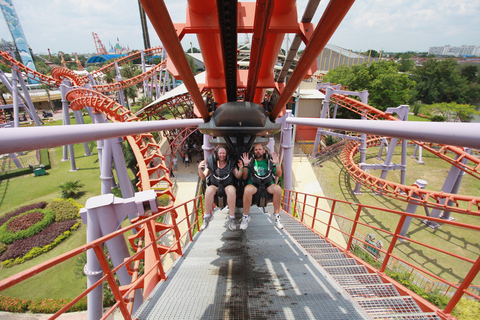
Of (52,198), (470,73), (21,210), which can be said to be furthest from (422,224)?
(470,73)

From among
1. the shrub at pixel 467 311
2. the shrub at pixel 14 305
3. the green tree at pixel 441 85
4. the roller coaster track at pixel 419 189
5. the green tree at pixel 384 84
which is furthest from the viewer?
the green tree at pixel 441 85

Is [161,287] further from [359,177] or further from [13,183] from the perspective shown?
[13,183]

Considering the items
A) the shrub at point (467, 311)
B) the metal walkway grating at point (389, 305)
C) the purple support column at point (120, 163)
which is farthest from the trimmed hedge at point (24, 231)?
the shrub at point (467, 311)

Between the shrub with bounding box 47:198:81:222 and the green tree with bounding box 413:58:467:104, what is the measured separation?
4377 cm

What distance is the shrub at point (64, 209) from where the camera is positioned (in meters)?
10.4

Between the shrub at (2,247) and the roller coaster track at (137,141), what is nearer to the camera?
the roller coaster track at (137,141)

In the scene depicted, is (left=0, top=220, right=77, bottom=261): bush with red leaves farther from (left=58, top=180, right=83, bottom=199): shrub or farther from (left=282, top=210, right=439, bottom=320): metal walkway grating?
(left=282, top=210, right=439, bottom=320): metal walkway grating

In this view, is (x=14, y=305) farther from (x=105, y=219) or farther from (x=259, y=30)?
(x=259, y=30)

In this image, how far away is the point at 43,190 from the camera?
12.9m

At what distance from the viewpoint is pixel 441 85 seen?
105ft

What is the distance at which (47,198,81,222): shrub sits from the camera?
410 inches

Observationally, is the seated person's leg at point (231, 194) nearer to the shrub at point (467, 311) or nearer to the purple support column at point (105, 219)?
the purple support column at point (105, 219)

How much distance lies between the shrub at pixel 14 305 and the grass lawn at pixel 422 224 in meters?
12.4

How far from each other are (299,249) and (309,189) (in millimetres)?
9274
